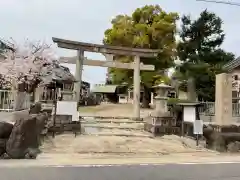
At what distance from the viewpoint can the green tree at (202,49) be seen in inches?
1160

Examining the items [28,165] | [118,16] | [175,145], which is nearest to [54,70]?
[118,16]

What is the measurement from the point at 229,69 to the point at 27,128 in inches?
906

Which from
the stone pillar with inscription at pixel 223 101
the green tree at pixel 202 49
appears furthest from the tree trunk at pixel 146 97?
the stone pillar with inscription at pixel 223 101

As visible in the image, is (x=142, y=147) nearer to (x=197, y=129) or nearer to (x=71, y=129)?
(x=197, y=129)

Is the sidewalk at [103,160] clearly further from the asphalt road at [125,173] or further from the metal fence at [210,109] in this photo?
the metal fence at [210,109]

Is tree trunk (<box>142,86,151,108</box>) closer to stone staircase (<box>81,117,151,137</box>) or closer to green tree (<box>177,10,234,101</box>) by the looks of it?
green tree (<box>177,10,234,101</box>)

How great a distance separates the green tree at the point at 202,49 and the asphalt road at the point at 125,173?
19756mm

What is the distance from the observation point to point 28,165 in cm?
998

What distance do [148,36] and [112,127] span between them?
1786 cm

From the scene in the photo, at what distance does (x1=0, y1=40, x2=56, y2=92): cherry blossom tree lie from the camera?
93.4 ft

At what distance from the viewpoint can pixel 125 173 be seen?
29.3 ft

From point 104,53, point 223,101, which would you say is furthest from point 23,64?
point 223,101

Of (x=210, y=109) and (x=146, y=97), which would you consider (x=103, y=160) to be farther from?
(x=146, y=97)

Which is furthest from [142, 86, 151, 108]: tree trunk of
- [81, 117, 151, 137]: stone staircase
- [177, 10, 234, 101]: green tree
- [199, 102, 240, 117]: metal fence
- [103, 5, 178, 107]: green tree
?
[81, 117, 151, 137]: stone staircase
